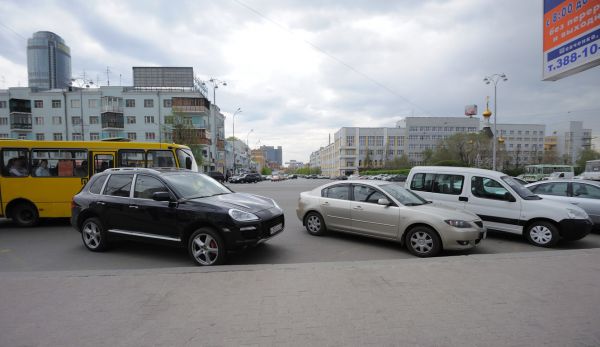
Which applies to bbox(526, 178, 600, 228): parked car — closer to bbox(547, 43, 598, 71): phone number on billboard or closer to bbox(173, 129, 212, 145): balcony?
bbox(547, 43, 598, 71): phone number on billboard

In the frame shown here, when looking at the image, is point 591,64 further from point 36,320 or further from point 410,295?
point 36,320

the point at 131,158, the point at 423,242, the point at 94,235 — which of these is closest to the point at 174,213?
the point at 94,235

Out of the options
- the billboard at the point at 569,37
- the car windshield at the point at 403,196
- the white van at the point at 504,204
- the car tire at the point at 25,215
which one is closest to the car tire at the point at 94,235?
the car tire at the point at 25,215

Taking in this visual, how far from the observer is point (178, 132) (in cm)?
3650

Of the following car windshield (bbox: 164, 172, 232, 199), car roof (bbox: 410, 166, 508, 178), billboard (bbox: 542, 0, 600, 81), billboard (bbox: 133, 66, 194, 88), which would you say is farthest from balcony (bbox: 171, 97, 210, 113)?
billboard (bbox: 542, 0, 600, 81)

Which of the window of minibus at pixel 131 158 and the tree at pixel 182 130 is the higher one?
the tree at pixel 182 130

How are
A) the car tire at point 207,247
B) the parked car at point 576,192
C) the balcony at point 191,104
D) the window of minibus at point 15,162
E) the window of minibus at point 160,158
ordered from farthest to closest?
the balcony at point 191,104, the window of minibus at point 160,158, the window of minibus at point 15,162, the parked car at point 576,192, the car tire at point 207,247

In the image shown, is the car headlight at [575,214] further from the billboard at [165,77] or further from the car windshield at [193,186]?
the billboard at [165,77]

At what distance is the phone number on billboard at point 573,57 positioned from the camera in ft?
25.2

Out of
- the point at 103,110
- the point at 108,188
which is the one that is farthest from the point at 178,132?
the point at 108,188

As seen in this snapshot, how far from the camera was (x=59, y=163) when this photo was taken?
847 centimetres

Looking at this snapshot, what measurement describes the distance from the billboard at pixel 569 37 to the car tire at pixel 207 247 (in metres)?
10.7

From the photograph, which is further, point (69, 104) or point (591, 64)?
point (69, 104)

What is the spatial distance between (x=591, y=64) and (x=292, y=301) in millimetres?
10576
